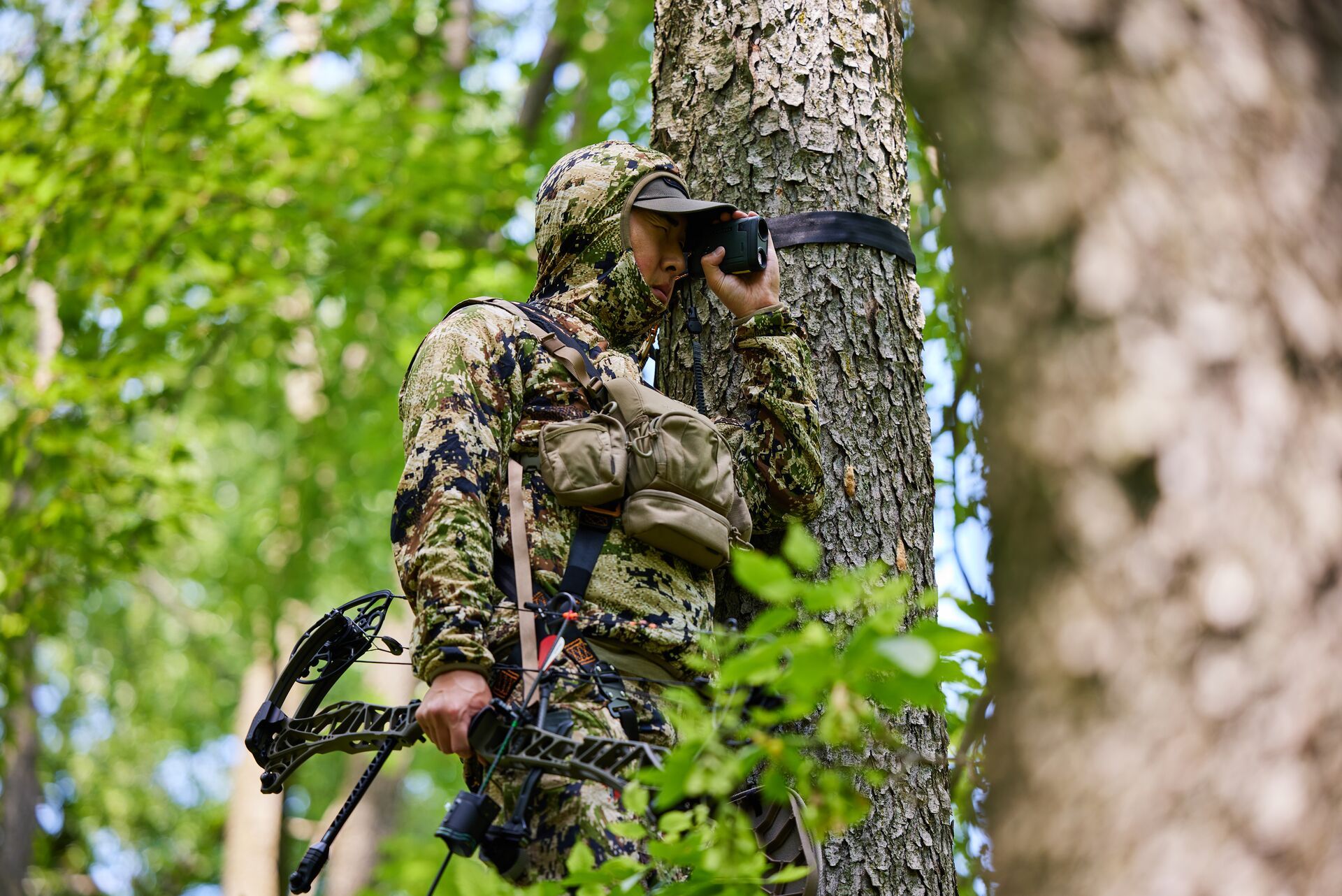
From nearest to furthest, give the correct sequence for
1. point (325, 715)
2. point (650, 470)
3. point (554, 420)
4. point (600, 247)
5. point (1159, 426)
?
point (1159, 426) → point (325, 715) → point (650, 470) → point (554, 420) → point (600, 247)

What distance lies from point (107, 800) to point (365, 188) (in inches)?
489

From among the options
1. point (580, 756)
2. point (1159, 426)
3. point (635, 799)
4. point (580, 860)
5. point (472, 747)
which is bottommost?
point (472, 747)

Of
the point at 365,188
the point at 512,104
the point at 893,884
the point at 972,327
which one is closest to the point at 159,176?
the point at 365,188

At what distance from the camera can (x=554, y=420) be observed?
9.80ft

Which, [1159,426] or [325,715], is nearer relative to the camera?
[1159,426]

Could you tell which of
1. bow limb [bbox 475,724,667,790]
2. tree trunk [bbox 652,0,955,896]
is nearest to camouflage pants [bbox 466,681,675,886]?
bow limb [bbox 475,724,667,790]

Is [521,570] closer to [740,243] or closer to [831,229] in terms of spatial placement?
[740,243]

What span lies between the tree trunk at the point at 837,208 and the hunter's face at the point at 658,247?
285mm

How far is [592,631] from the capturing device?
266cm

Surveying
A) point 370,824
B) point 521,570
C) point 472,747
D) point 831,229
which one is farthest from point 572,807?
point 370,824

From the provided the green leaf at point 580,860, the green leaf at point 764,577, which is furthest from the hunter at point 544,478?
the green leaf at point 764,577

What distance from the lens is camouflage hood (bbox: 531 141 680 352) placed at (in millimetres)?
3238

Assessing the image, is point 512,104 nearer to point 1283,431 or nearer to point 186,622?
point 186,622

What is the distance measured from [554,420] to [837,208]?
1.16m
